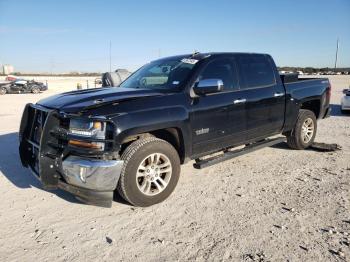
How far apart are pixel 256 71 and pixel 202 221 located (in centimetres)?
298

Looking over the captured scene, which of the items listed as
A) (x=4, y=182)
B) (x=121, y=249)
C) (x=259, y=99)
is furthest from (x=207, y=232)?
(x=4, y=182)

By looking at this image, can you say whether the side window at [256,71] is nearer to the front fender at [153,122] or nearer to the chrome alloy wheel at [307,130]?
Result: the chrome alloy wheel at [307,130]

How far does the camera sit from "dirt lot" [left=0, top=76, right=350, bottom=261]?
309 centimetres

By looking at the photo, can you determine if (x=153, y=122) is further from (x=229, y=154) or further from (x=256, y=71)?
(x=256, y=71)

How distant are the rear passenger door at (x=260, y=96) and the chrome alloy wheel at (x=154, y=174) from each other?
1696mm

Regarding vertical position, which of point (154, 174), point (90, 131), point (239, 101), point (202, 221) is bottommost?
point (202, 221)

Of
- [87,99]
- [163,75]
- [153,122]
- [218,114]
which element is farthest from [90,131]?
[218,114]

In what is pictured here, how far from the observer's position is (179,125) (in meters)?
4.29

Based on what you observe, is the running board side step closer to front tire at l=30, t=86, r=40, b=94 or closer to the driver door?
the driver door

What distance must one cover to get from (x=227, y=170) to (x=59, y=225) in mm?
2835

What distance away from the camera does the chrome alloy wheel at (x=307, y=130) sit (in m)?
6.62

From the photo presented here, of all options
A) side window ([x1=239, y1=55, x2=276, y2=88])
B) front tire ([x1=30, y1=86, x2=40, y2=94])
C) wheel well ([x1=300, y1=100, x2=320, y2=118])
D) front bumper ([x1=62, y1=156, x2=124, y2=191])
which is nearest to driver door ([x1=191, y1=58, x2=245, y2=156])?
side window ([x1=239, y1=55, x2=276, y2=88])

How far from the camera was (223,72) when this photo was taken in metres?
5.06


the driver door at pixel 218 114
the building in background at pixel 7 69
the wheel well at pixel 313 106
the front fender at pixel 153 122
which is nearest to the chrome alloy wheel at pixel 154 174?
the front fender at pixel 153 122
